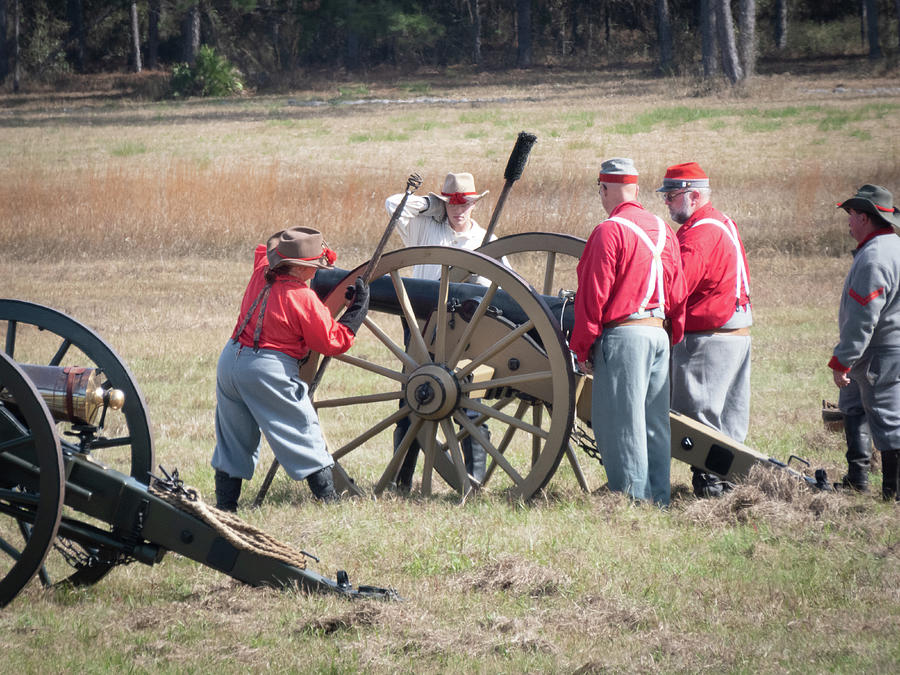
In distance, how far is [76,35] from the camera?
53000 millimetres

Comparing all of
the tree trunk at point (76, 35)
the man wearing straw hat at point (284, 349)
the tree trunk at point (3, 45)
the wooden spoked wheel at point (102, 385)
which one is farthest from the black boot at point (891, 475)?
the tree trunk at point (76, 35)

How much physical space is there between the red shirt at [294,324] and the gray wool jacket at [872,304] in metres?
2.42

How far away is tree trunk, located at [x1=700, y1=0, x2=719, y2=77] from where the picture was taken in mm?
33781

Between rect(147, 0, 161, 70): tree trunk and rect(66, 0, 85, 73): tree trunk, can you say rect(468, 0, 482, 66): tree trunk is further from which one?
rect(66, 0, 85, 73): tree trunk

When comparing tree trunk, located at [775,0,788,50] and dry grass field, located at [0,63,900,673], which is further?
tree trunk, located at [775,0,788,50]

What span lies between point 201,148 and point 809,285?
15.7 meters

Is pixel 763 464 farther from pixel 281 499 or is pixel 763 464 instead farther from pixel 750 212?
pixel 750 212

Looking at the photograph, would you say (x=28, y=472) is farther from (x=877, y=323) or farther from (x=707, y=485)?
(x=877, y=323)

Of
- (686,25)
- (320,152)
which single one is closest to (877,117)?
(320,152)

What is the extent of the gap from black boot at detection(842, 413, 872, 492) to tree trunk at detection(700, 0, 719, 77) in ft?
96.1

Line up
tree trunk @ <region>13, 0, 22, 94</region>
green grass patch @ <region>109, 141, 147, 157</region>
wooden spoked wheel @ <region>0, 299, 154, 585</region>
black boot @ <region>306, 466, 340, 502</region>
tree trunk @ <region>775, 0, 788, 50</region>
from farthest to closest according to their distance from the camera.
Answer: tree trunk @ <region>775, 0, 788, 50</region> → tree trunk @ <region>13, 0, 22, 94</region> → green grass patch @ <region>109, 141, 147, 157</region> → black boot @ <region>306, 466, 340, 502</region> → wooden spoked wheel @ <region>0, 299, 154, 585</region>

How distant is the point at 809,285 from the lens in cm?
1348

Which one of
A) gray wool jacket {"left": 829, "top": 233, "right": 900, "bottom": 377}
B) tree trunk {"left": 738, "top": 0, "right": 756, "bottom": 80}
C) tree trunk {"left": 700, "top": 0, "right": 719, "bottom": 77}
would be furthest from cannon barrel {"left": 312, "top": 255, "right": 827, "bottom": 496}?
tree trunk {"left": 700, "top": 0, "right": 719, "bottom": 77}

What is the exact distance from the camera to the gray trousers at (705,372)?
19.3ft
